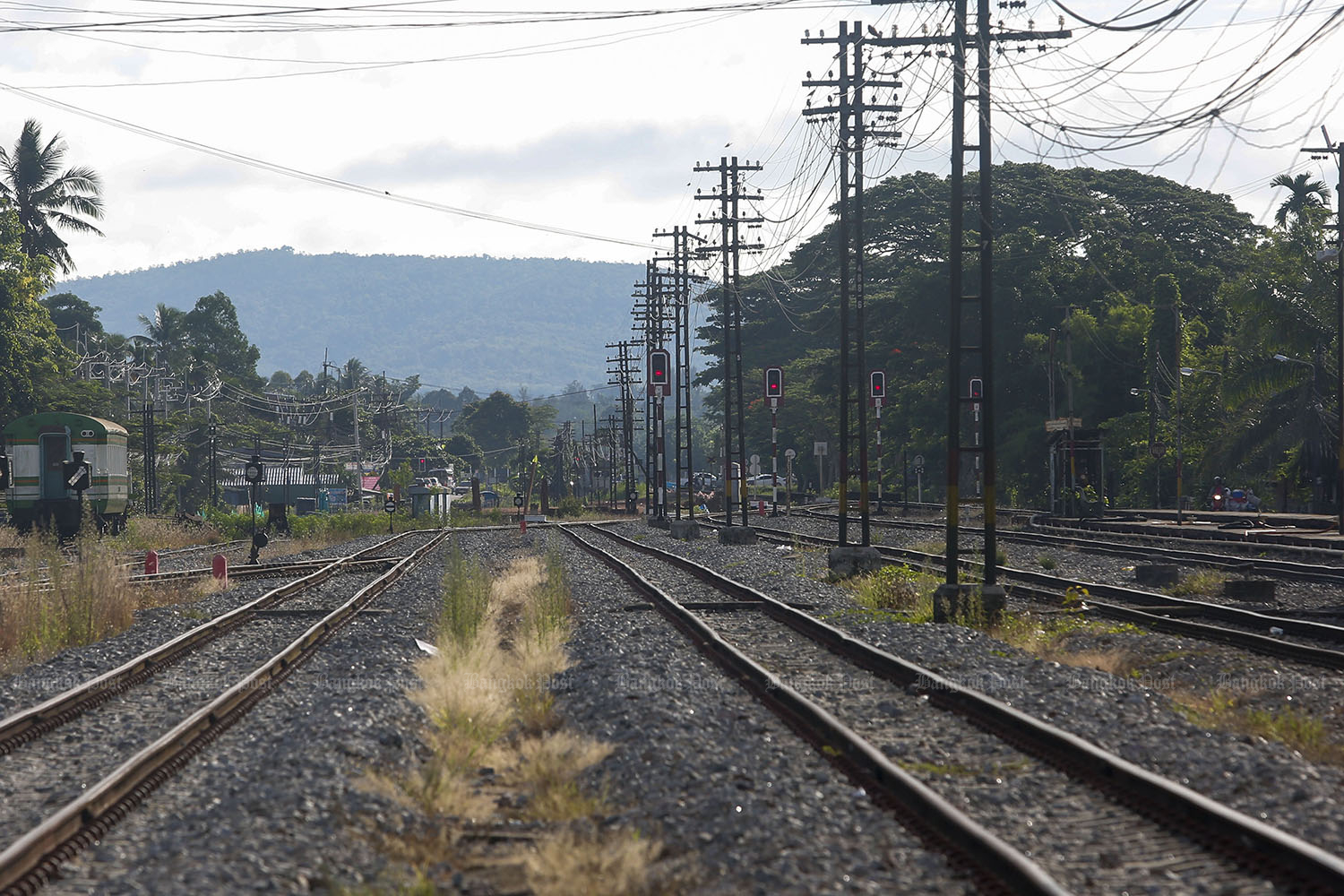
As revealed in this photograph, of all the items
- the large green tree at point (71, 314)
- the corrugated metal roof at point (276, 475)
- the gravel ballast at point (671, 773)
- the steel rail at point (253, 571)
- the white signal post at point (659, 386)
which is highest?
the large green tree at point (71, 314)

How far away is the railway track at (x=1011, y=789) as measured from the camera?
18.4ft

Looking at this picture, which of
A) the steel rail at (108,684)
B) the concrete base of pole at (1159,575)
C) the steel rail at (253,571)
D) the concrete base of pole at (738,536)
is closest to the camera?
the steel rail at (108,684)

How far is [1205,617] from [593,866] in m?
12.0

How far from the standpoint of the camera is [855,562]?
2238 centimetres

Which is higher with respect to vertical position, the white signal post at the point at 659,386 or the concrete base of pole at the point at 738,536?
the white signal post at the point at 659,386

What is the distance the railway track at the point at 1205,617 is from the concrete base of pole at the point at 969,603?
4.42 feet

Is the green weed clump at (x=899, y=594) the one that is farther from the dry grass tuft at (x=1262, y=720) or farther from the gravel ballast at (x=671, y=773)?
the dry grass tuft at (x=1262, y=720)

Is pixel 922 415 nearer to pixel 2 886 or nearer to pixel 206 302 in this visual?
pixel 2 886

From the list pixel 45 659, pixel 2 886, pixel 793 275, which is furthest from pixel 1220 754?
pixel 793 275

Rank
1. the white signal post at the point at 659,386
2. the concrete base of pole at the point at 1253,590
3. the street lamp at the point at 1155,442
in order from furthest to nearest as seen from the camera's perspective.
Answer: the street lamp at the point at 1155,442, the white signal post at the point at 659,386, the concrete base of pole at the point at 1253,590

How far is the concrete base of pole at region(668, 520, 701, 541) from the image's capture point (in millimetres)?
38375

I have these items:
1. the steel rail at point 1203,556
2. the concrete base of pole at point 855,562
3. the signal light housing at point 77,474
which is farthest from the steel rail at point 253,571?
the steel rail at point 1203,556

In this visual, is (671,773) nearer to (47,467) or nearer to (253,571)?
(253,571)

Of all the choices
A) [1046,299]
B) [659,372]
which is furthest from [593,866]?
[1046,299]
